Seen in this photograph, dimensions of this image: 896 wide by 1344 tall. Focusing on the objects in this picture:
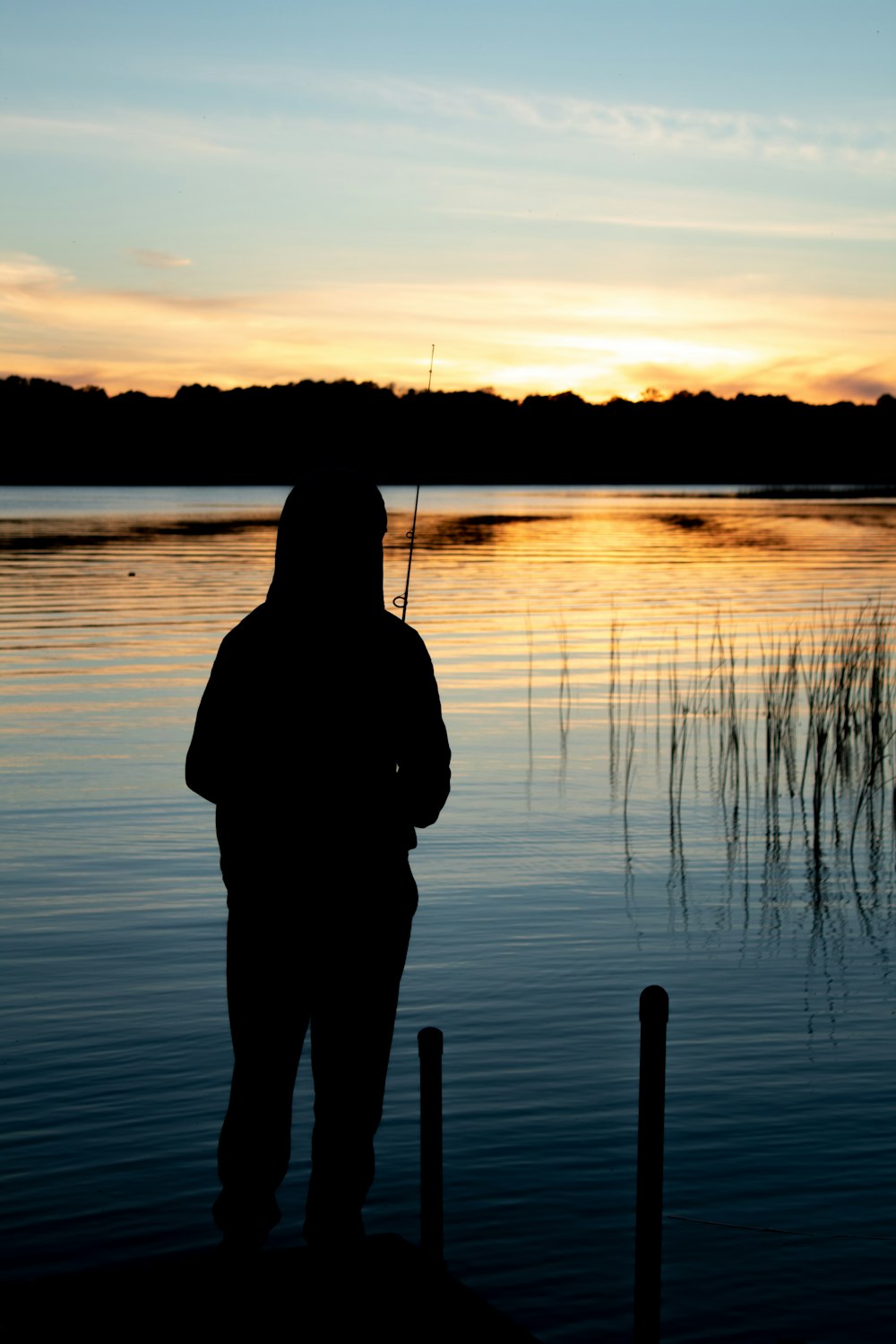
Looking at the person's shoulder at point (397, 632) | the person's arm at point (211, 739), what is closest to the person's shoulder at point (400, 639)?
the person's shoulder at point (397, 632)

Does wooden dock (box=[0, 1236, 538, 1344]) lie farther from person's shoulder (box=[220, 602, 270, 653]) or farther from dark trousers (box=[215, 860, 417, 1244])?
person's shoulder (box=[220, 602, 270, 653])

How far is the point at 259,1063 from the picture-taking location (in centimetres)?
409

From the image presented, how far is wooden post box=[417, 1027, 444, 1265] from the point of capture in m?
4.51

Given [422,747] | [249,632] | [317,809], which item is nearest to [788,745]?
[422,747]

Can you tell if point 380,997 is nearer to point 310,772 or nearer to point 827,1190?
point 310,772

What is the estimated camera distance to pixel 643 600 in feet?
120

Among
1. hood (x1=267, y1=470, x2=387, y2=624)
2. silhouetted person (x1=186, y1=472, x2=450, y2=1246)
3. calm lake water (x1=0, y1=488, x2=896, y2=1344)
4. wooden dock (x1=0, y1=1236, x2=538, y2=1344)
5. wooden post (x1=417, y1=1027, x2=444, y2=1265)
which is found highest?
hood (x1=267, y1=470, x2=387, y2=624)

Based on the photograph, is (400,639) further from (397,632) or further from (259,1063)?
(259,1063)

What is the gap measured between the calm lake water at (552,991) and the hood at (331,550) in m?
0.03

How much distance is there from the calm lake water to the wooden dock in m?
1.20

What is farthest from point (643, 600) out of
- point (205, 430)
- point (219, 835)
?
point (205, 430)

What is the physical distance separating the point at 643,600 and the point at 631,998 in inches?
1106

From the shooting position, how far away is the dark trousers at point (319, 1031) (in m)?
4.02

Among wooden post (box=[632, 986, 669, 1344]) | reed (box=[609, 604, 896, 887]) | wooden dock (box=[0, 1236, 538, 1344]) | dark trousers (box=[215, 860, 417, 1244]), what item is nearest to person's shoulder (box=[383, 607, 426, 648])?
dark trousers (box=[215, 860, 417, 1244])
